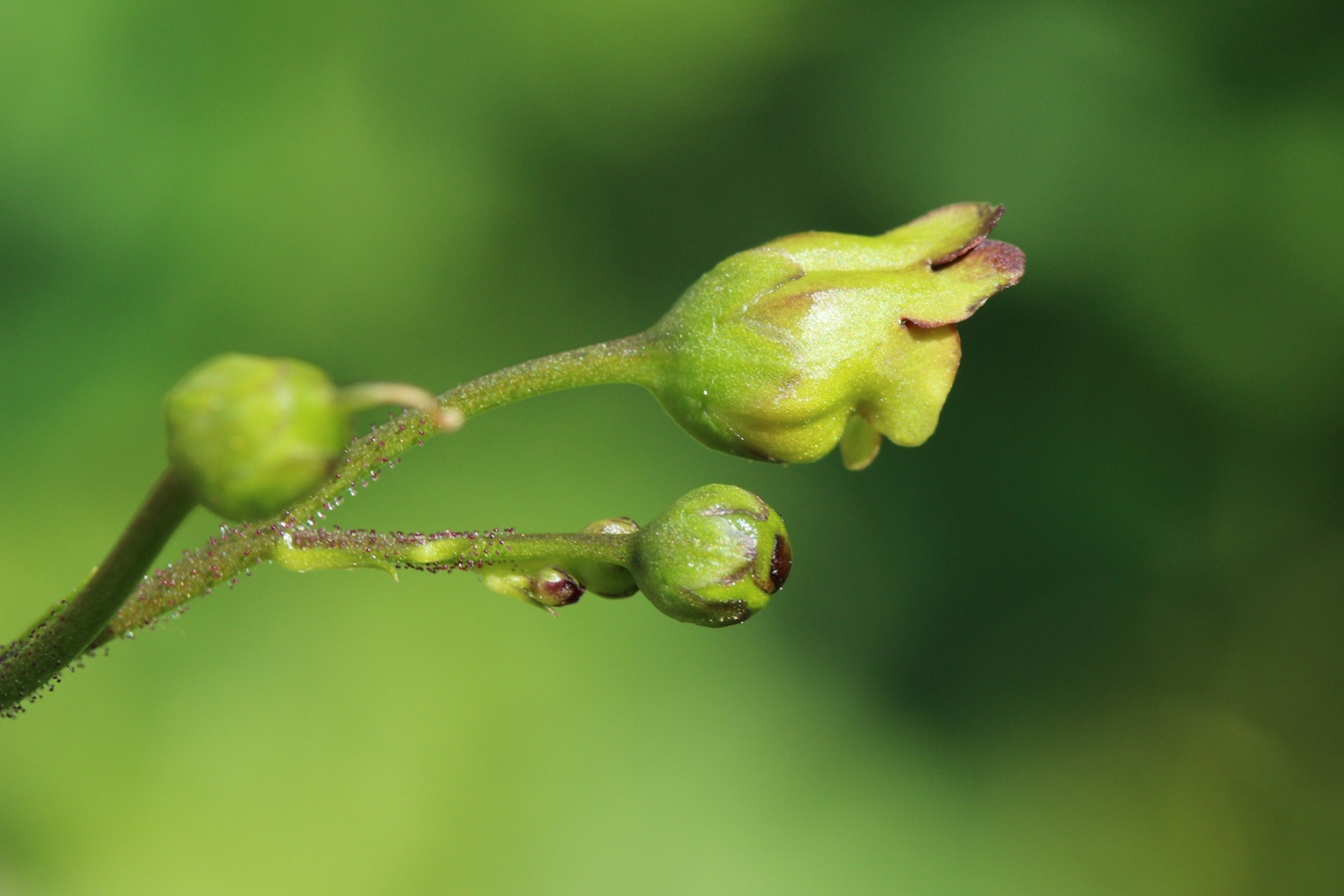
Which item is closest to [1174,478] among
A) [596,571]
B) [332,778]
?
[332,778]

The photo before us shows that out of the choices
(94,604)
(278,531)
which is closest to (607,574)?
(278,531)

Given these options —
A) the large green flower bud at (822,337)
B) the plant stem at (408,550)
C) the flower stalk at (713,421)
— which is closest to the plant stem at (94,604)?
the flower stalk at (713,421)

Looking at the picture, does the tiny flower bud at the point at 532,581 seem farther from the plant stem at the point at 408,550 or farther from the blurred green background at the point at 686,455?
the blurred green background at the point at 686,455

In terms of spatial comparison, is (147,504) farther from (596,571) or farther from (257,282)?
(257,282)

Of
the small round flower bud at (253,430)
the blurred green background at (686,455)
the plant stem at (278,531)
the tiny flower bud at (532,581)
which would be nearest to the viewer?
the small round flower bud at (253,430)

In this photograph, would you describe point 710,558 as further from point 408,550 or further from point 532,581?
point 408,550

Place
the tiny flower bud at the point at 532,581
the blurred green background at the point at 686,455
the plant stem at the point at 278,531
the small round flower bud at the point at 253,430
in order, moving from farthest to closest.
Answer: the blurred green background at the point at 686,455, the tiny flower bud at the point at 532,581, the plant stem at the point at 278,531, the small round flower bud at the point at 253,430
